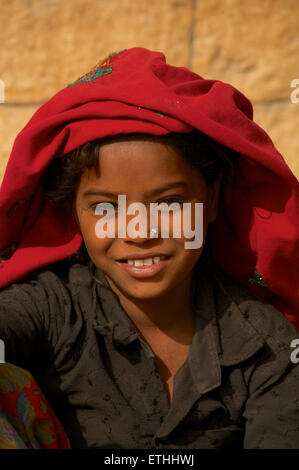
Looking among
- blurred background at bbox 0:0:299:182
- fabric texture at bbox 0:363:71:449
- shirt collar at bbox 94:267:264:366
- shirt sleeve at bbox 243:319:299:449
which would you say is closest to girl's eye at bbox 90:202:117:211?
shirt collar at bbox 94:267:264:366

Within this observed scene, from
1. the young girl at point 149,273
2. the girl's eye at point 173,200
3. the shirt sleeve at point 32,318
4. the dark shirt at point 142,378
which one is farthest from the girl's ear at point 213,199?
the shirt sleeve at point 32,318

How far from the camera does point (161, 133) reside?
149 centimetres

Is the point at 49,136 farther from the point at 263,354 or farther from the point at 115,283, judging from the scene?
the point at 263,354

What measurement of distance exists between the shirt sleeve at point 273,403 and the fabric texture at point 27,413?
1.38ft

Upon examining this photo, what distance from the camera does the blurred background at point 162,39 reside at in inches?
91.4

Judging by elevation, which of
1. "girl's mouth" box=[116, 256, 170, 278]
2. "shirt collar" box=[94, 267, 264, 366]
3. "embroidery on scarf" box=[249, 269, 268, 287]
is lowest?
"shirt collar" box=[94, 267, 264, 366]

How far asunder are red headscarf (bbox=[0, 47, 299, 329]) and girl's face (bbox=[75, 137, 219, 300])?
48mm

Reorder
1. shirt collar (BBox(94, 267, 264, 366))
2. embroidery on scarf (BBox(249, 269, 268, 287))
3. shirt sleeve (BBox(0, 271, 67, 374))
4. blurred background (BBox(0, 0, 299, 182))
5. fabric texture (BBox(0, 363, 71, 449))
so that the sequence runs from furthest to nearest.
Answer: blurred background (BBox(0, 0, 299, 182)) → embroidery on scarf (BBox(249, 269, 268, 287)) → shirt collar (BBox(94, 267, 264, 366)) → shirt sleeve (BBox(0, 271, 67, 374)) → fabric texture (BBox(0, 363, 71, 449))

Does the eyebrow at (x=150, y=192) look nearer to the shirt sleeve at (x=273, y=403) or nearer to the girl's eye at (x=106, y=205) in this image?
the girl's eye at (x=106, y=205)

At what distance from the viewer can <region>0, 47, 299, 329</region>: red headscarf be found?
1.50 m

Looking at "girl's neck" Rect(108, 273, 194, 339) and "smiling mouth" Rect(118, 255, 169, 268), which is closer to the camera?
"smiling mouth" Rect(118, 255, 169, 268)

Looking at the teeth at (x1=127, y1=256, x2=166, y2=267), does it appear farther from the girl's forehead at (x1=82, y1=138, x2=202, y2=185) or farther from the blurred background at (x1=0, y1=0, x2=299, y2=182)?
the blurred background at (x1=0, y1=0, x2=299, y2=182)

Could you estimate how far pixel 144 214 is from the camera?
1.50 metres

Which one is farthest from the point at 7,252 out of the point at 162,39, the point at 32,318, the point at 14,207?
the point at 162,39
